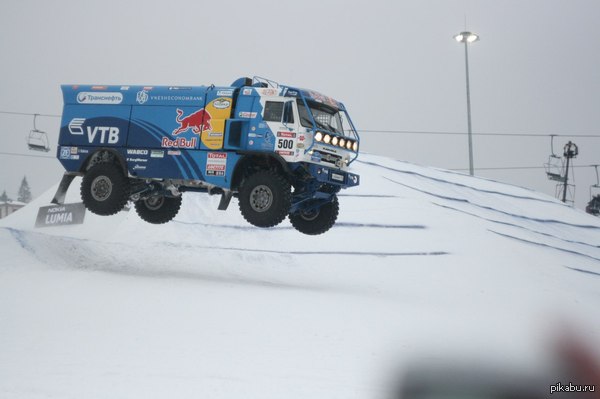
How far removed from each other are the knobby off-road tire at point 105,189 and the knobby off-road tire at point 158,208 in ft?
4.15

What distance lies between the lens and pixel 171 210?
586 inches

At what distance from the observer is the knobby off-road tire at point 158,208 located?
48.9 ft

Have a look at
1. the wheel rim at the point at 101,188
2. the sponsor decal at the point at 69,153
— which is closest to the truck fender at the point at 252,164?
the wheel rim at the point at 101,188

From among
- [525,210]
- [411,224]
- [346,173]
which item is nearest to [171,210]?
[346,173]

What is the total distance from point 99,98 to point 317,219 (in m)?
5.97

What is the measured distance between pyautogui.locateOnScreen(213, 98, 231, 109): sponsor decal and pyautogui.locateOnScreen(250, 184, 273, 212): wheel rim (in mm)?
2001

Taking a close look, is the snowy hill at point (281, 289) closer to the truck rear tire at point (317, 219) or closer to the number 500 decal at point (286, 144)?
the truck rear tire at point (317, 219)

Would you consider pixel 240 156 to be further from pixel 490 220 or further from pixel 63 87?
pixel 490 220

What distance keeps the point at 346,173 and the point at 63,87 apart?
738cm

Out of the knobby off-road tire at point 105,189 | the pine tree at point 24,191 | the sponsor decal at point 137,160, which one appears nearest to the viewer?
the sponsor decal at point 137,160

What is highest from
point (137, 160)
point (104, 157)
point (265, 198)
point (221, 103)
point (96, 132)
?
point (221, 103)

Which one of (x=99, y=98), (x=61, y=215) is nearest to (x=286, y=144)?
(x=99, y=98)

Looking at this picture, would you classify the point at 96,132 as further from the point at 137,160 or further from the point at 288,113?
the point at 288,113

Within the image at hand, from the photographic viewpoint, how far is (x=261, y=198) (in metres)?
12.1
